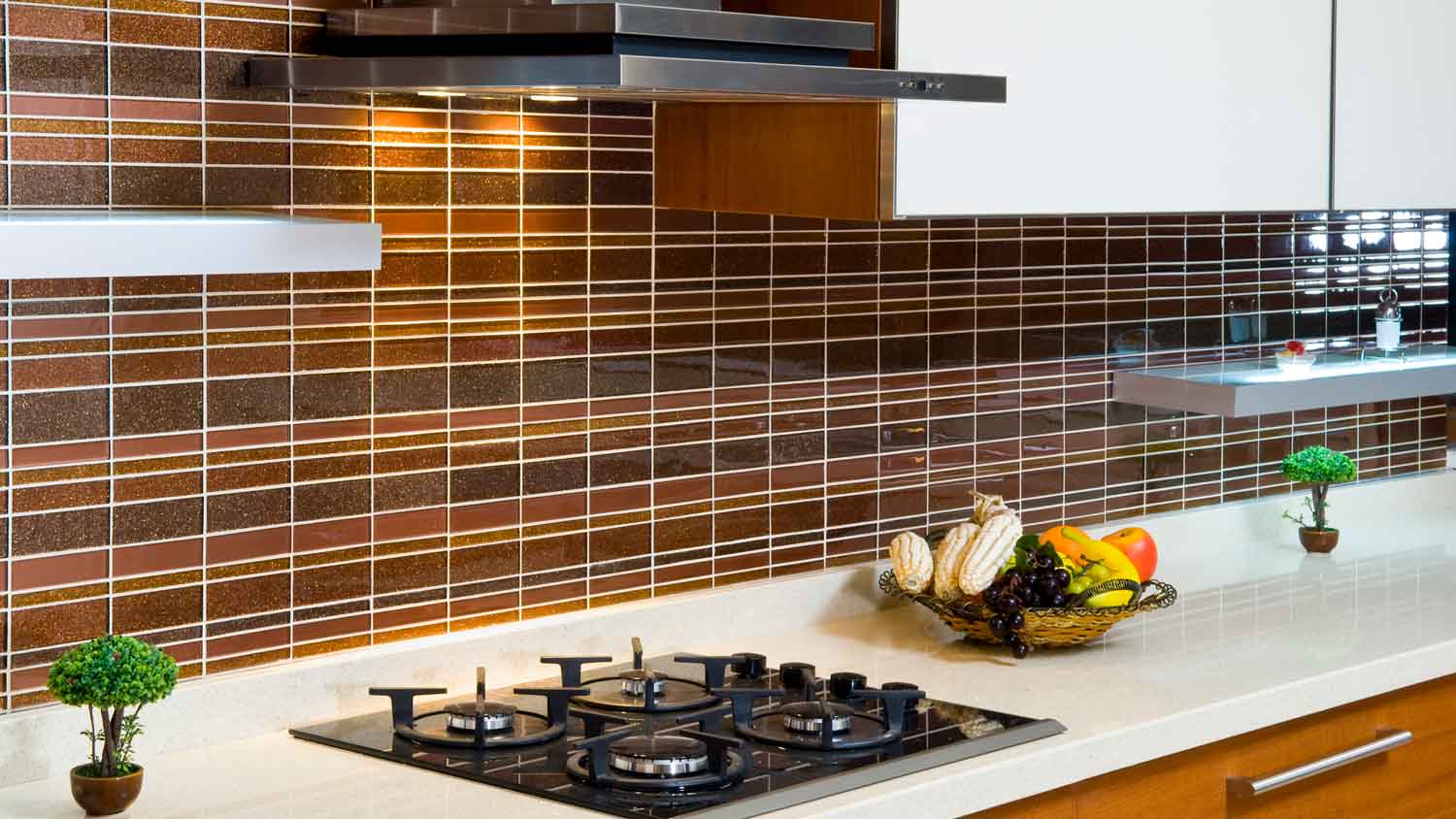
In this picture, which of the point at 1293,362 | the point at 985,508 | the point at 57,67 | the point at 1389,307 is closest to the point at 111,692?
the point at 57,67

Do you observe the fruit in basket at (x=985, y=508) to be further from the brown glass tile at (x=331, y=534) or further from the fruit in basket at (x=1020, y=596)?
the brown glass tile at (x=331, y=534)

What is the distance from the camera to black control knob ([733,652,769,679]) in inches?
84.7

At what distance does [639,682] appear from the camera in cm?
205

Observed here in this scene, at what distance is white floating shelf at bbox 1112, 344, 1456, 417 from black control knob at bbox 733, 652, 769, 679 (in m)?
0.81

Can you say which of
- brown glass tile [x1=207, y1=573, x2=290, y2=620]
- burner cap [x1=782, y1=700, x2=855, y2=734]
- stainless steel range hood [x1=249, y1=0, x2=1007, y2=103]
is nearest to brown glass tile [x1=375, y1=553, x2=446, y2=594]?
brown glass tile [x1=207, y1=573, x2=290, y2=620]

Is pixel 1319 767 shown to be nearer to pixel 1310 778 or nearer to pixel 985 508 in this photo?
pixel 1310 778

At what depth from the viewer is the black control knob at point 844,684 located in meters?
2.02

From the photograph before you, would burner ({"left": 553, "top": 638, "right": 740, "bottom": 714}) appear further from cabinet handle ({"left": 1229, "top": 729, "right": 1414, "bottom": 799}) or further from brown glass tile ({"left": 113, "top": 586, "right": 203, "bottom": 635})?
cabinet handle ({"left": 1229, "top": 729, "right": 1414, "bottom": 799})

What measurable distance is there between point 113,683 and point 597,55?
70cm

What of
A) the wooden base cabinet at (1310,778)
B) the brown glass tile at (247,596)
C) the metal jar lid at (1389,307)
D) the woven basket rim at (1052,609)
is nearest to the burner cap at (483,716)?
the brown glass tile at (247,596)

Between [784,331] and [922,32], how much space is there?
0.53m

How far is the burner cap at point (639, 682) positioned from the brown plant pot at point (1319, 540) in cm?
136

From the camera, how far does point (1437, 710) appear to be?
7.73 ft

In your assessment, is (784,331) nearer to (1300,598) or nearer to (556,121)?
(556,121)
